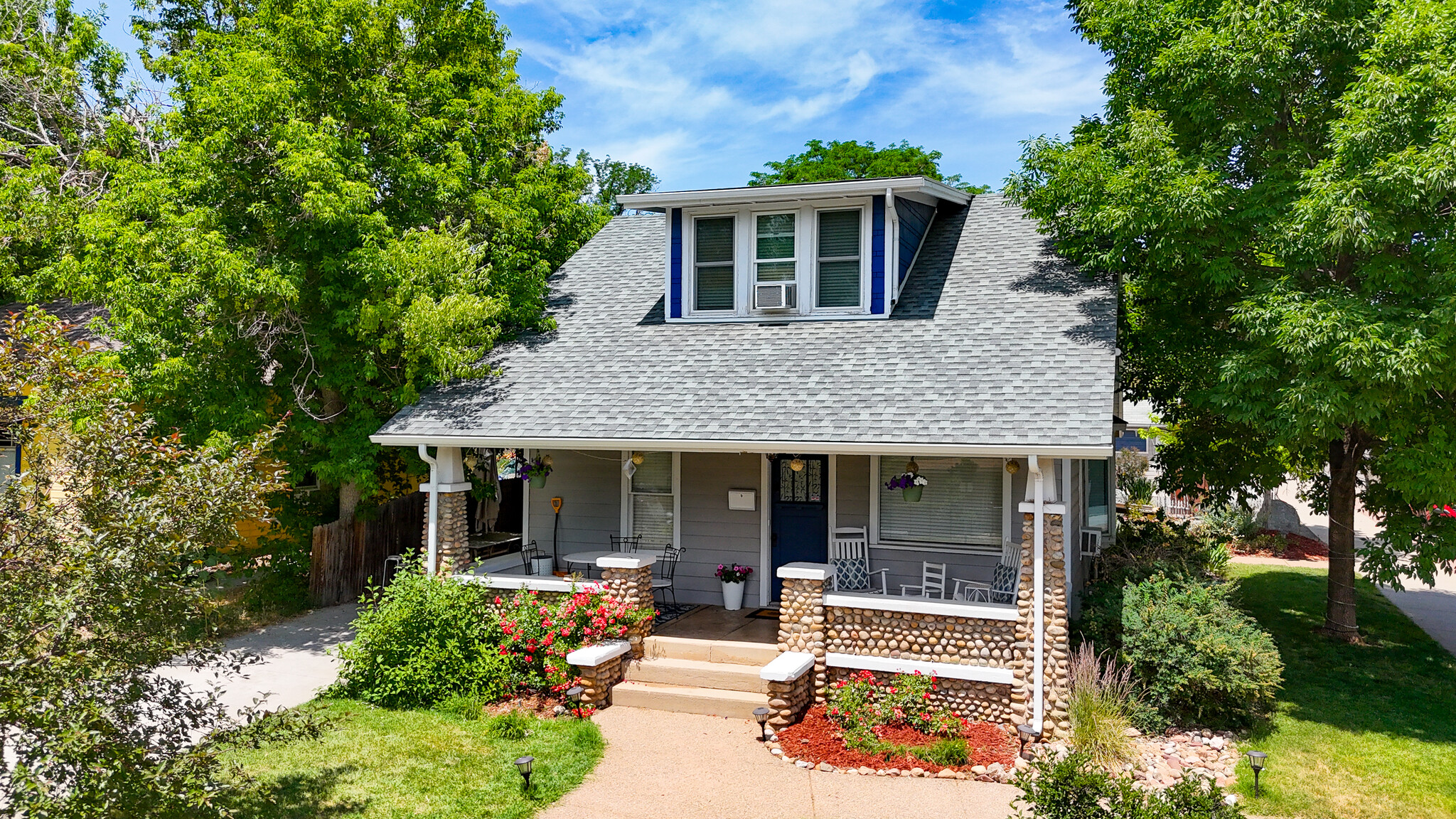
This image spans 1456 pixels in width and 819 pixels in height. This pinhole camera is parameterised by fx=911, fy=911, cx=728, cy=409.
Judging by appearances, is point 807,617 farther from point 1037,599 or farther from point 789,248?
point 789,248

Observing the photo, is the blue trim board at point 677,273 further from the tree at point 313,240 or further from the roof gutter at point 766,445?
the roof gutter at point 766,445

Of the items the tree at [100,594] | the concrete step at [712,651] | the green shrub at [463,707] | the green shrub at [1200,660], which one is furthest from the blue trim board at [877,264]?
the tree at [100,594]

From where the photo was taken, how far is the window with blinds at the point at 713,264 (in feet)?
45.1

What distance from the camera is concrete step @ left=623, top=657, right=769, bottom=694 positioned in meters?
10.1

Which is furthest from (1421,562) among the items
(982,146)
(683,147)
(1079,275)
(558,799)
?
(683,147)

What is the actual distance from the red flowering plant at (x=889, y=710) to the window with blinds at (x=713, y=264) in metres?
6.30

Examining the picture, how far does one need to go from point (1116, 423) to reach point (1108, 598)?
398 centimetres

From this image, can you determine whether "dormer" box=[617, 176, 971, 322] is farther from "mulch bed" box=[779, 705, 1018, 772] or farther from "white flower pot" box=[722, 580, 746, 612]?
"mulch bed" box=[779, 705, 1018, 772]

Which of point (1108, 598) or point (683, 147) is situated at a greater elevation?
point (683, 147)

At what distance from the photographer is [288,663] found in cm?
1180

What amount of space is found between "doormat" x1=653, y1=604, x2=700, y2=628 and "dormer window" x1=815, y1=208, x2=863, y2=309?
471 centimetres

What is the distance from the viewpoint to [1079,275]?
1265 cm

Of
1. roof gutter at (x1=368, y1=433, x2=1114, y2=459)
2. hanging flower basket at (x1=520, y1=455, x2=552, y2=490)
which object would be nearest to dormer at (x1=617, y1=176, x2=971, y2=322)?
hanging flower basket at (x1=520, y1=455, x2=552, y2=490)

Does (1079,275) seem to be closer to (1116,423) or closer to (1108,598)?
(1116,423)
